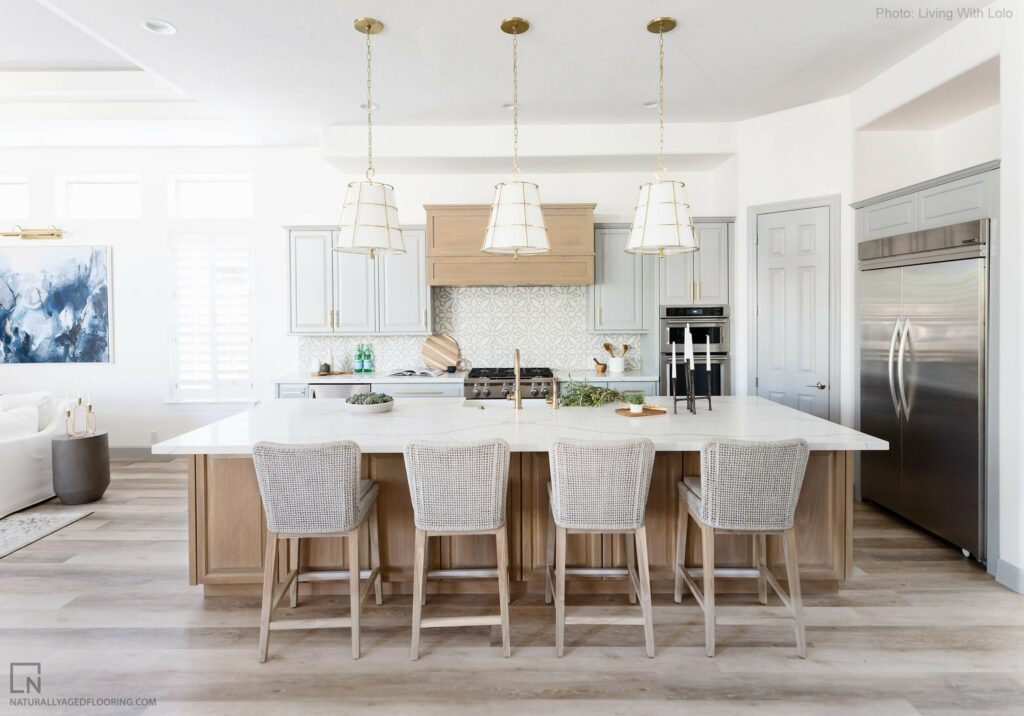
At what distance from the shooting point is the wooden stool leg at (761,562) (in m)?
2.72

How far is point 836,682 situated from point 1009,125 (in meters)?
2.83

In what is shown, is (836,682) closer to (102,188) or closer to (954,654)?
(954,654)

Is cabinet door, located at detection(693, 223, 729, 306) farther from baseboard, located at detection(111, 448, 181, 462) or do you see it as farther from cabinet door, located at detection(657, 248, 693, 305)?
baseboard, located at detection(111, 448, 181, 462)

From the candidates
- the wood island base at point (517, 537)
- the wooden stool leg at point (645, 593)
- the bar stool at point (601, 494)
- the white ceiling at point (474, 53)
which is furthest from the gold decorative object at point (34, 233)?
the wooden stool leg at point (645, 593)

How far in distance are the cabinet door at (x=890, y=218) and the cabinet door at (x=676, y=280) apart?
1.35m

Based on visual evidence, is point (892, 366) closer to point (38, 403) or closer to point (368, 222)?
point (368, 222)

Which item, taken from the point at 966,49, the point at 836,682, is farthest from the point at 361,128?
the point at 836,682

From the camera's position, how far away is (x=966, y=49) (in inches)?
127

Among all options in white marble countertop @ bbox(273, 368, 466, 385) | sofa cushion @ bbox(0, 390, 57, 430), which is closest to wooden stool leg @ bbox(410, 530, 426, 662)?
white marble countertop @ bbox(273, 368, 466, 385)

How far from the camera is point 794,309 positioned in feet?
15.0

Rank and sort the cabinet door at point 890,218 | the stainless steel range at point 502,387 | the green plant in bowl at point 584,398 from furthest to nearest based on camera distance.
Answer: the stainless steel range at point 502,387, the cabinet door at point 890,218, the green plant in bowl at point 584,398

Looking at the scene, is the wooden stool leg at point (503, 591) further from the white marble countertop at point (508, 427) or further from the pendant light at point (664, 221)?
the pendant light at point (664, 221)

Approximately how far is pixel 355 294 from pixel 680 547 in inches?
143

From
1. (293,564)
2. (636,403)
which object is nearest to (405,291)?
(636,403)
